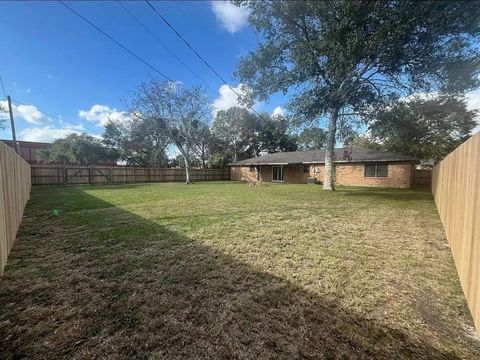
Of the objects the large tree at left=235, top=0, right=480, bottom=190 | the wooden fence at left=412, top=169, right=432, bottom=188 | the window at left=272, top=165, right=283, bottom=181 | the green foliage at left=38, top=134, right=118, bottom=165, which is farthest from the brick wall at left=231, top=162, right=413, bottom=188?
the green foliage at left=38, top=134, right=118, bottom=165

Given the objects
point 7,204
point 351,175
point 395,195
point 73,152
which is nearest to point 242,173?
point 351,175

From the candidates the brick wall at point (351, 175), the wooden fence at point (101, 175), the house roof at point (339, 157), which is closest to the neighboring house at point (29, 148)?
the wooden fence at point (101, 175)

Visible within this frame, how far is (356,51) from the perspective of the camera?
8.40m

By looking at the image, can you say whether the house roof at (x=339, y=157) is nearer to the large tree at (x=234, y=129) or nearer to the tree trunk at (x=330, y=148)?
the tree trunk at (x=330, y=148)

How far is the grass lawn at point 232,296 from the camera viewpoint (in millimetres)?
1672

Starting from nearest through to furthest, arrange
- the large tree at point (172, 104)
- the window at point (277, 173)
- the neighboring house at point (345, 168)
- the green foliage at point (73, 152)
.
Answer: the neighboring house at point (345, 168), the large tree at point (172, 104), the green foliage at point (73, 152), the window at point (277, 173)

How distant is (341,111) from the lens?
491 inches

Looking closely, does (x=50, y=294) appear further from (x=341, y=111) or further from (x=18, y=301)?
(x=341, y=111)

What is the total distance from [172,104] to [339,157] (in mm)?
14555

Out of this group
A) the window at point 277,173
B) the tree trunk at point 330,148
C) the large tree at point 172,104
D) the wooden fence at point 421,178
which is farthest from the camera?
the window at point 277,173

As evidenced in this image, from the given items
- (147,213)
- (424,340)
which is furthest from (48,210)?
(424,340)

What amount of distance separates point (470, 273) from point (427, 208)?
21.7 feet

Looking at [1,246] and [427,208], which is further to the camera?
[427,208]

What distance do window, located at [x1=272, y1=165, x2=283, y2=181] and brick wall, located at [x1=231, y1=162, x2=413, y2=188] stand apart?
1.26ft
